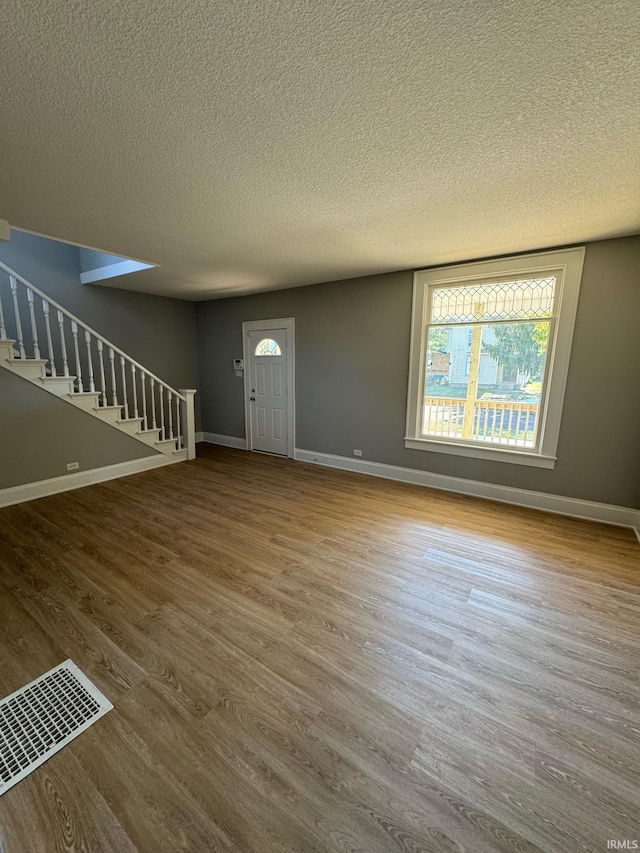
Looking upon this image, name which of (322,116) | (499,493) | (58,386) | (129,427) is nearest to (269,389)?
(129,427)

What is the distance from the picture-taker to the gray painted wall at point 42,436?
11.0 ft

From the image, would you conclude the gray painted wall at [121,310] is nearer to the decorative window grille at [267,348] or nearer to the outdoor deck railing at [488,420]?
the decorative window grille at [267,348]

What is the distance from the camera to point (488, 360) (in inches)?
141

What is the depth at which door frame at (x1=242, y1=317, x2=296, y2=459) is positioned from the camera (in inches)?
194

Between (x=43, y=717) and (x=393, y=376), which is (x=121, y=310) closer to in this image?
(x=393, y=376)

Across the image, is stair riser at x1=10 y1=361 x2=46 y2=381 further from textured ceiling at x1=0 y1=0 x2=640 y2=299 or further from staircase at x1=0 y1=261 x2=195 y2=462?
textured ceiling at x1=0 y1=0 x2=640 y2=299

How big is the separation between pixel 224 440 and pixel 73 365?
8.17 ft

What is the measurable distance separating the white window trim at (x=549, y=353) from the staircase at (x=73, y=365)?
3.30m

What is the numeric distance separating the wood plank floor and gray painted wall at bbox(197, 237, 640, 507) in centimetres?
75

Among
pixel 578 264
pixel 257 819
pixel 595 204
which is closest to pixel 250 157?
pixel 595 204

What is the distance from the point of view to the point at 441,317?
12.5 feet

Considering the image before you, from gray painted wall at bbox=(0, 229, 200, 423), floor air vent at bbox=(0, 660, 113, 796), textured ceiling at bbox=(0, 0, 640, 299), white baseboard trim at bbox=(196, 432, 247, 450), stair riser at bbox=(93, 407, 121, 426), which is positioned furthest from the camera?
white baseboard trim at bbox=(196, 432, 247, 450)

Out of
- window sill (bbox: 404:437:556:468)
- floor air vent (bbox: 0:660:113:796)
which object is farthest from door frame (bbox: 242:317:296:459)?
floor air vent (bbox: 0:660:113:796)

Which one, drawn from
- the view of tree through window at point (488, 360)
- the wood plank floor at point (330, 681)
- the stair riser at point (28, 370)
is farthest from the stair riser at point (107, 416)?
the view of tree through window at point (488, 360)
